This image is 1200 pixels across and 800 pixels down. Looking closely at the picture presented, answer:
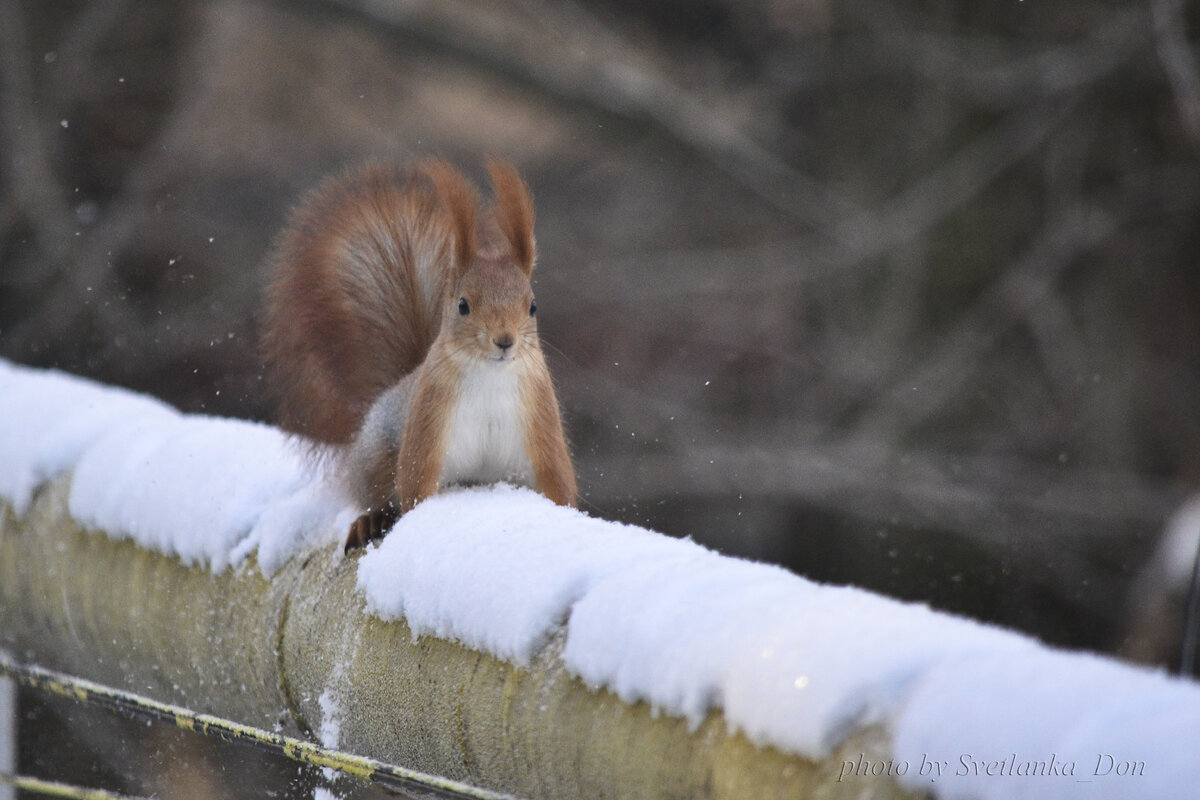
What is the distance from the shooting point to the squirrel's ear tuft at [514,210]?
91 cm

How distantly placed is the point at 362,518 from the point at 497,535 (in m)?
0.18

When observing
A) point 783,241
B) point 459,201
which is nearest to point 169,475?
point 459,201

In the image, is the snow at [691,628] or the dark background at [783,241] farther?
the dark background at [783,241]

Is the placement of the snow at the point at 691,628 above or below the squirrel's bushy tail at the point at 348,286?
below

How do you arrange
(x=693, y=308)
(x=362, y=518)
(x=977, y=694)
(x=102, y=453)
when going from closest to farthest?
1. (x=977, y=694)
2. (x=362, y=518)
3. (x=102, y=453)
4. (x=693, y=308)

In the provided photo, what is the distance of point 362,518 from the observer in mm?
852

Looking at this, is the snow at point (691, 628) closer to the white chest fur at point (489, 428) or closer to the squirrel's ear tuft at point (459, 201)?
the white chest fur at point (489, 428)

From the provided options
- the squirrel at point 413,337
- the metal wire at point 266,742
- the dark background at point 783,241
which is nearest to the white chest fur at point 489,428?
the squirrel at point 413,337

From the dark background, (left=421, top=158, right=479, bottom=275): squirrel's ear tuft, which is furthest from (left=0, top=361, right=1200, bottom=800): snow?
the dark background

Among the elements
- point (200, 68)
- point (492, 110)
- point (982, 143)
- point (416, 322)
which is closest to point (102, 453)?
point (416, 322)

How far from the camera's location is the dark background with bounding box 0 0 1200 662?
9.35 feet

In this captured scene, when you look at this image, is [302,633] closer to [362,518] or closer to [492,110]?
[362,518]

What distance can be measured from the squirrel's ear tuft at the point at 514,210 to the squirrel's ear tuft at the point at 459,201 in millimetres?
22

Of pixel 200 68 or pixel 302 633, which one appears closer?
pixel 302 633
